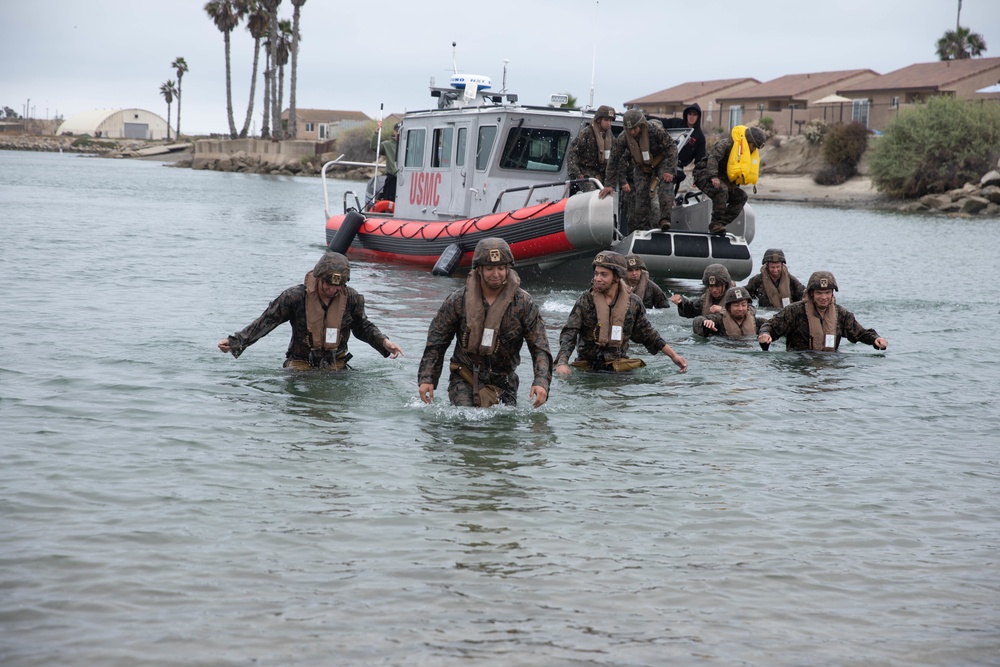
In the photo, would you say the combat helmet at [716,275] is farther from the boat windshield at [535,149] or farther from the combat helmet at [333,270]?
the boat windshield at [535,149]

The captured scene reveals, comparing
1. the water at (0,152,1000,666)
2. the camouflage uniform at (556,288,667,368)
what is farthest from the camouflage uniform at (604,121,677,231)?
the camouflage uniform at (556,288,667,368)

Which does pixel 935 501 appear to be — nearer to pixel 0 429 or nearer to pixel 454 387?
pixel 454 387

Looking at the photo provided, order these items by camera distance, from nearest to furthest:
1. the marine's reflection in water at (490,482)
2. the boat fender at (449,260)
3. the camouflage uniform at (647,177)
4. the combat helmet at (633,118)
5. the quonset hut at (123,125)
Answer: the marine's reflection in water at (490,482) → the combat helmet at (633,118) → the camouflage uniform at (647,177) → the boat fender at (449,260) → the quonset hut at (123,125)

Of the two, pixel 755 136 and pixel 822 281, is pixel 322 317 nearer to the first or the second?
pixel 822 281

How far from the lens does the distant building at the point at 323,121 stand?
109062mm

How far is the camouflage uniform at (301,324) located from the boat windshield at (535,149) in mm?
7946

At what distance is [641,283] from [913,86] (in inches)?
2064

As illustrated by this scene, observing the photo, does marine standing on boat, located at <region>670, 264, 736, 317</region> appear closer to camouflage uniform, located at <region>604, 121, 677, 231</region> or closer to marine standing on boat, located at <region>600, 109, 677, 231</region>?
marine standing on boat, located at <region>600, 109, 677, 231</region>

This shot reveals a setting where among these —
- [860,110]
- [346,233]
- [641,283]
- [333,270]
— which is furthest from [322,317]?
[860,110]

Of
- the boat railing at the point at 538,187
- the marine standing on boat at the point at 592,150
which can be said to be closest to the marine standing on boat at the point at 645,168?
the marine standing on boat at the point at 592,150

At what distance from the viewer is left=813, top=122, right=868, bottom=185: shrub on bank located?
5156 cm

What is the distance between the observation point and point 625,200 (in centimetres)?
1447

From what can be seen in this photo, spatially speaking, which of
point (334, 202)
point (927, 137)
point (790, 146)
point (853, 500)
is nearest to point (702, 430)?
point (853, 500)

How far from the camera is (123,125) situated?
145 m
